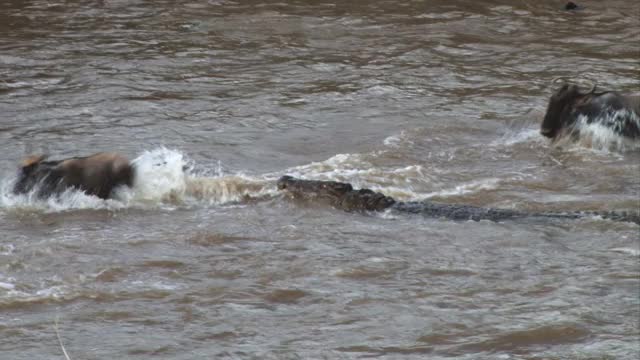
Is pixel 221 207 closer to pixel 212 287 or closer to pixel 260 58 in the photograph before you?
pixel 212 287

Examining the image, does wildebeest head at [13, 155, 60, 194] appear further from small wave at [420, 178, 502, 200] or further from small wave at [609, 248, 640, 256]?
small wave at [609, 248, 640, 256]

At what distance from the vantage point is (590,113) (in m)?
9.39

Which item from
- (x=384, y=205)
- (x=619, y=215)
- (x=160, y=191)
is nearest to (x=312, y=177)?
(x=384, y=205)

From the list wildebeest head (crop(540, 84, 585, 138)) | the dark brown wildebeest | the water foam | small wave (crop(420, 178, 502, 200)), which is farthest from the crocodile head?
wildebeest head (crop(540, 84, 585, 138))

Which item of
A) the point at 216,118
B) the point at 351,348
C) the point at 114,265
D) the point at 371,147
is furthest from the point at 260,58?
the point at 351,348

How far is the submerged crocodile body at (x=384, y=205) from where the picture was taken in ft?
25.0

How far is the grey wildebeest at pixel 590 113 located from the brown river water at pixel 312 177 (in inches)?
6.5

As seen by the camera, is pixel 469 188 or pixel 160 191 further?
pixel 469 188

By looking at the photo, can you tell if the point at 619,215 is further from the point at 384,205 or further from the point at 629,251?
the point at 384,205

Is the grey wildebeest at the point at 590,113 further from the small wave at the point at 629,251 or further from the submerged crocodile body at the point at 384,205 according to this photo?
the small wave at the point at 629,251

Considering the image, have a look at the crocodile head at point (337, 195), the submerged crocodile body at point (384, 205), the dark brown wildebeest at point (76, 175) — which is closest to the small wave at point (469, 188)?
the submerged crocodile body at point (384, 205)

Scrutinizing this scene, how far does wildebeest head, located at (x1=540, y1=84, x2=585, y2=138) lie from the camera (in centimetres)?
940

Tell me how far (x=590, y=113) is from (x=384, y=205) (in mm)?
2244

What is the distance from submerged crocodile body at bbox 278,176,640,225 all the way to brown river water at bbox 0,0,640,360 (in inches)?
3.4
